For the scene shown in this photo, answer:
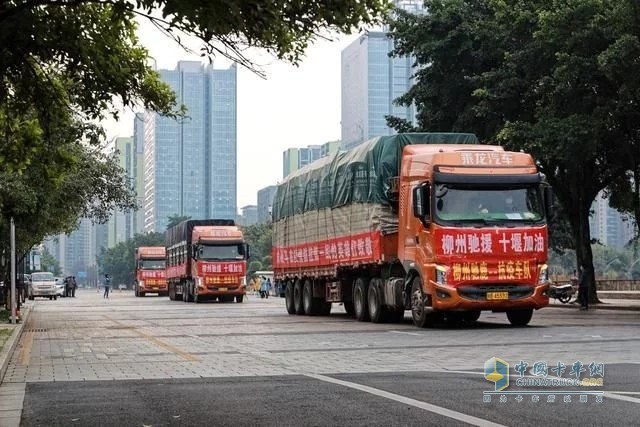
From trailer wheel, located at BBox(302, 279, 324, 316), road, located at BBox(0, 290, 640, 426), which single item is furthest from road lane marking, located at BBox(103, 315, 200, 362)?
trailer wheel, located at BBox(302, 279, 324, 316)

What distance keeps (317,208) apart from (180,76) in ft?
529

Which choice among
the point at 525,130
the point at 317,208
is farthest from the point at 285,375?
the point at 525,130

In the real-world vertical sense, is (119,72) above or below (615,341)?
above

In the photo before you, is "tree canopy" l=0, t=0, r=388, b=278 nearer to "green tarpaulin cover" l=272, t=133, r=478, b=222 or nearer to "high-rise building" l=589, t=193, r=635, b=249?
"green tarpaulin cover" l=272, t=133, r=478, b=222

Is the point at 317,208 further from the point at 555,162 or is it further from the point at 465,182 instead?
the point at 555,162

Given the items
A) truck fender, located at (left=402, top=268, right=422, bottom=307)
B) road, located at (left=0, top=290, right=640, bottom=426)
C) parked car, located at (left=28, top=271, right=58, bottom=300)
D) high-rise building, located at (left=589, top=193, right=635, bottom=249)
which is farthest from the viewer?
high-rise building, located at (left=589, top=193, right=635, bottom=249)

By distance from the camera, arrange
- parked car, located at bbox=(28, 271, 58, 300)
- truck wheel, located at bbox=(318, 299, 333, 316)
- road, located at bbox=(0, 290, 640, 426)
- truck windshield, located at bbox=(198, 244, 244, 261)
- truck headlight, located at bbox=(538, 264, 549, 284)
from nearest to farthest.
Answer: road, located at bbox=(0, 290, 640, 426) → truck headlight, located at bbox=(538, 264, 549, 284) → truck wheel, located at bbox=(318, 299, 333, 316) → truck windshield, located at bbox=(198, 244, 244, 261) → parked car, located at bbox=(28, 271, 58, 300)

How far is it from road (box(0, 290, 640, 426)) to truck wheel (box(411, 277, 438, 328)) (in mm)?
326

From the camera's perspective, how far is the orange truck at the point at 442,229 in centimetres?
2066

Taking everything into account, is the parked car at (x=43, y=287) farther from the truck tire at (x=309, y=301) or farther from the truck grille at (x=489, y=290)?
the truck grille at (x=489, y=290)

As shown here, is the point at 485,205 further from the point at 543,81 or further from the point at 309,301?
the point at 543,81

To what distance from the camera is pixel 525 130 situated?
31875mm

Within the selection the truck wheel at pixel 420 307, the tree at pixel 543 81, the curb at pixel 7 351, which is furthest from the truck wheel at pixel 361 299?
the tree at pixel 543 81

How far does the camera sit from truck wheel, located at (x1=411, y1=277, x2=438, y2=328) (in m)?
21.3
